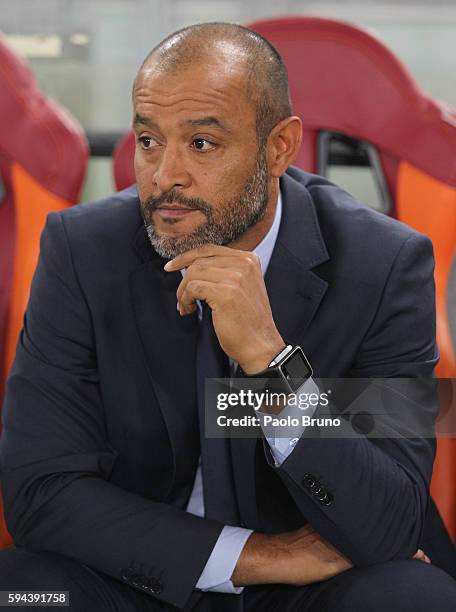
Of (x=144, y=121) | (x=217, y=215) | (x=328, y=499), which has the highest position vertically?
(x=144, y=121)

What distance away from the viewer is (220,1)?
1.89 m

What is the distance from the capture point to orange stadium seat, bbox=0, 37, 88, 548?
57.7 inches

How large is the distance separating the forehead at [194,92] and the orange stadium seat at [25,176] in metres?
0.41

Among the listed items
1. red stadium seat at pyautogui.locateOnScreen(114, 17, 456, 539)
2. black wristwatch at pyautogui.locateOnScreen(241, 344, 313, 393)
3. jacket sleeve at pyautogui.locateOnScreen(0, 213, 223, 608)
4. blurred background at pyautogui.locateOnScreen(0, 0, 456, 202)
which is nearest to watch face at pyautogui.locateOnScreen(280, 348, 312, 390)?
black wristwatch at pyautogui.locateOnScreen(241, 344, 313, 393)

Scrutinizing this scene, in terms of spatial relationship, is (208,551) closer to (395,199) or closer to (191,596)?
(191,596)

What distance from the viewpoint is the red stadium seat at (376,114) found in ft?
4.58

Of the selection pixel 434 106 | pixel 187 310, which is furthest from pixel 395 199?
pixel 187 310

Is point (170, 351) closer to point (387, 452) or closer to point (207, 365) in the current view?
point (207, 365)

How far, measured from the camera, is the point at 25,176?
4.86ft

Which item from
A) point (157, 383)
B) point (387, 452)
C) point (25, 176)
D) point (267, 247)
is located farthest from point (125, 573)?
point (25, 176)

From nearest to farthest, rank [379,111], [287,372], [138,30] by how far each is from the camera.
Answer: [287,372] → [379,111] → [138,30]

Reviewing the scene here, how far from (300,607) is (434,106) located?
769 mm

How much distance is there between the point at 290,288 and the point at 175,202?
195 mm

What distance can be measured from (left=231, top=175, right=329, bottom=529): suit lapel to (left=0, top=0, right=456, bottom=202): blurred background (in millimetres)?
771
